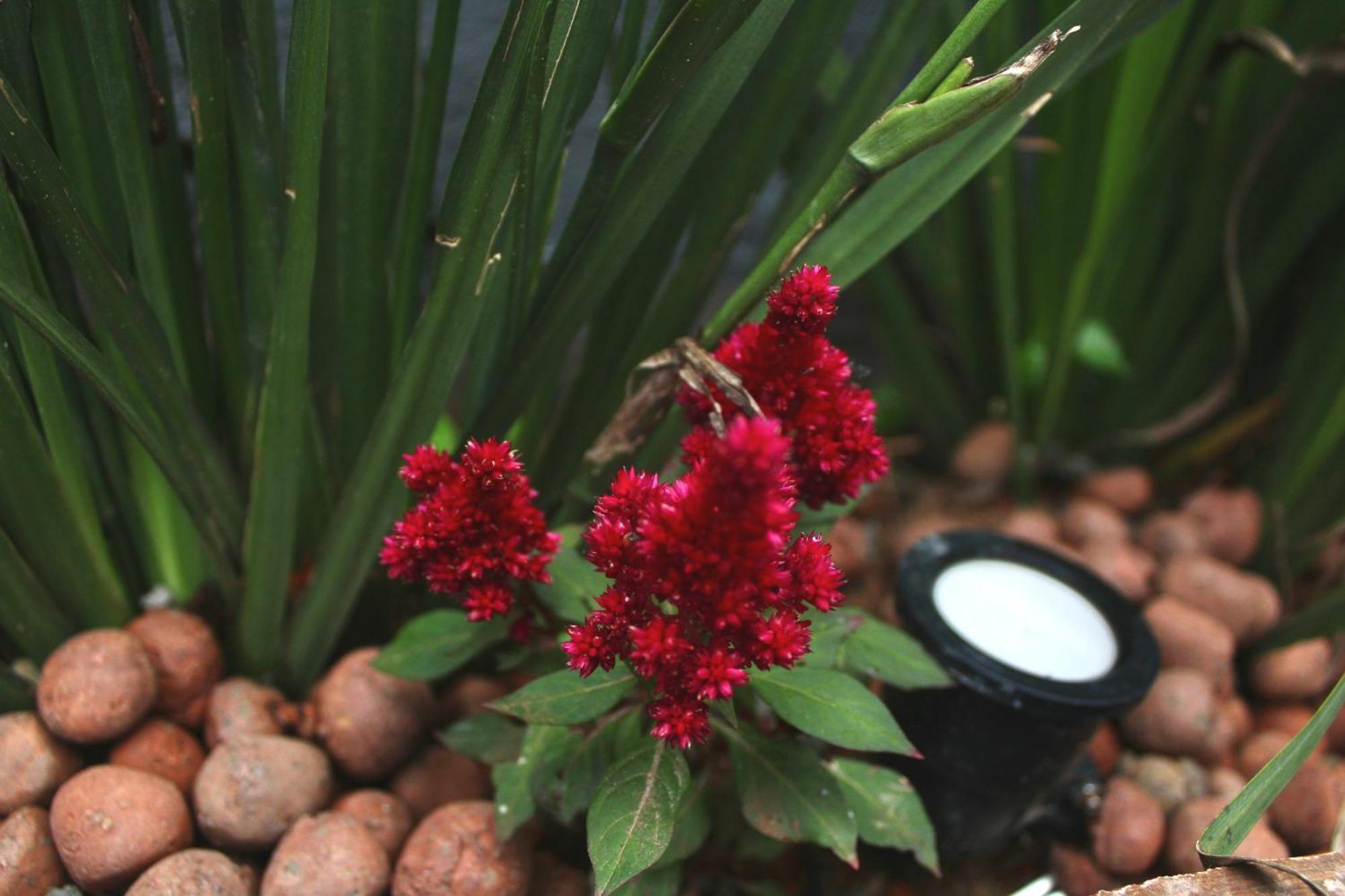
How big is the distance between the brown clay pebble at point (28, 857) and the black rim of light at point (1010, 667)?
75 centimetres

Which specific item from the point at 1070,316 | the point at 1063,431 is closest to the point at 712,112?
the point at 1070,316

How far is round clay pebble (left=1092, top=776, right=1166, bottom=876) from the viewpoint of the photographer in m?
1.10

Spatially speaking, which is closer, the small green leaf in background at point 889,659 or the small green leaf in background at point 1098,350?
the small green leaf in background at point 889,659

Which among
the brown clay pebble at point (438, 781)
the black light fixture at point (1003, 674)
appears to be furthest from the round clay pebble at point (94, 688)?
the black light fixture at point (1003, 674)

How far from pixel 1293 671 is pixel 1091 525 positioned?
0.96 feet

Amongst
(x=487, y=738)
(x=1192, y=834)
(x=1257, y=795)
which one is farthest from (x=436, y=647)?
(x=1192, y=834)

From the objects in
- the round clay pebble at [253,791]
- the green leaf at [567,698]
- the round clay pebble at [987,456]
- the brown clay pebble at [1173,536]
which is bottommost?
the round clay pebble at [253,791]

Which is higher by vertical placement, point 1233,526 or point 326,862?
point 1233,526

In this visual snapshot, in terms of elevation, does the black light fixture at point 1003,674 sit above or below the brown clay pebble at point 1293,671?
below

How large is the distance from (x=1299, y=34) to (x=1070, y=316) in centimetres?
42

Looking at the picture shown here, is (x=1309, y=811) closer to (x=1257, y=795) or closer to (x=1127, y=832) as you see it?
(x=1127, y=832)

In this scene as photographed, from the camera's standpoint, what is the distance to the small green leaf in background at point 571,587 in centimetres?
90

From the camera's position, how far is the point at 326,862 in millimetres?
858

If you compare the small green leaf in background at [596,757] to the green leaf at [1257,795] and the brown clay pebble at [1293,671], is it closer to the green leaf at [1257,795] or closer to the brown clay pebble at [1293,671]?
the green leaf at [1257,795]
